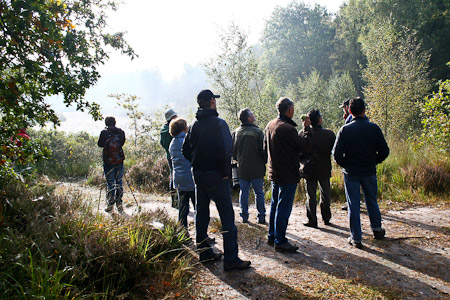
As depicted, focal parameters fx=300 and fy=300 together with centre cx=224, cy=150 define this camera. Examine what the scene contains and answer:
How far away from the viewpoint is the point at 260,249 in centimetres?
450

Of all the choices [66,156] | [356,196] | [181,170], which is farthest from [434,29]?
[181,170]

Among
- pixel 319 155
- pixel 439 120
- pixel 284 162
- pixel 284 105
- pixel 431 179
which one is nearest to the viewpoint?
pixel 284 162

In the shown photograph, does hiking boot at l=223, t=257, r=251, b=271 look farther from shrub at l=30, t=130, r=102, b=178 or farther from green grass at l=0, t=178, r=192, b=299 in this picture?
shrub at l=30, t=130, r=102, b=178

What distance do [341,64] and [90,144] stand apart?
151 ft

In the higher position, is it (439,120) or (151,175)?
(439,120)

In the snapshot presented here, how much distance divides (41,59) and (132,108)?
32.6 feet

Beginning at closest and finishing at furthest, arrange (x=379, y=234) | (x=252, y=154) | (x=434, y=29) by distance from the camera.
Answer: (x=379, y=234), (x=252, y=154), (x=434, y=29)

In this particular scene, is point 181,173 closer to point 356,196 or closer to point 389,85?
point 356,196

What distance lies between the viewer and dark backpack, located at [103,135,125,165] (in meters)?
6.55

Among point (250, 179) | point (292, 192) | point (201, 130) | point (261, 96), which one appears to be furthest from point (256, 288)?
point (261, 96)

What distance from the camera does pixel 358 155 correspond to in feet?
14.5

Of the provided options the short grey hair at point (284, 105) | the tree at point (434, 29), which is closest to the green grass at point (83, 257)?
the short grey hair at point (284, 105)

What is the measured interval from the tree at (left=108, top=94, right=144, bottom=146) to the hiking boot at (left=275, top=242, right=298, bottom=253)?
1057 centimetres

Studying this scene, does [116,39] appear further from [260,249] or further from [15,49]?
[260,249]
